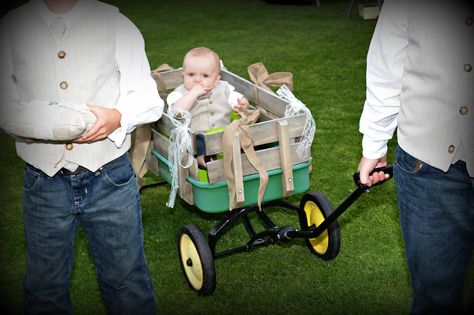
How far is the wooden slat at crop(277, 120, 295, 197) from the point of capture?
139 inches

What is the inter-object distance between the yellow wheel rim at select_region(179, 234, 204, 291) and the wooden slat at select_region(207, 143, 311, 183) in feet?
1.47

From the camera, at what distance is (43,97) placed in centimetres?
257

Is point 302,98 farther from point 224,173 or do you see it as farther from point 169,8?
point 169,8

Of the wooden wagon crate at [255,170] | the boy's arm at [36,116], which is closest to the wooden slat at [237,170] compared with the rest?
the wooden wagon crate at [255,170]

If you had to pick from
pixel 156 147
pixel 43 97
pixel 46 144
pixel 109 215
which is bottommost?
pixel 156 147

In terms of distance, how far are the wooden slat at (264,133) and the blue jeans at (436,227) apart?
3.52 ft

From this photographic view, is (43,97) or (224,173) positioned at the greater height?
(43,97)

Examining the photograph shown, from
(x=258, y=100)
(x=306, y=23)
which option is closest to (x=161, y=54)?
(x=306, y=23)

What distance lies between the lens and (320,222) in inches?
155

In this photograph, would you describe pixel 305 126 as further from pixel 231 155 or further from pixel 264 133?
pixel 231 155

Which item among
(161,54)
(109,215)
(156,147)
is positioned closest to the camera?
(109,215)

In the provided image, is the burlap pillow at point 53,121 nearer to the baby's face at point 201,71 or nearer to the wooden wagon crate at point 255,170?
the wooden wagon crate at point 255,170

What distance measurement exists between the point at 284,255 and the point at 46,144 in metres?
1.86

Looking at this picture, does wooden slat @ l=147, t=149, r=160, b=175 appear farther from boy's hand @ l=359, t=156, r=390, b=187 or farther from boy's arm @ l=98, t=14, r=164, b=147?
boy's hand @ l=359, t=156, r=390, b=187
